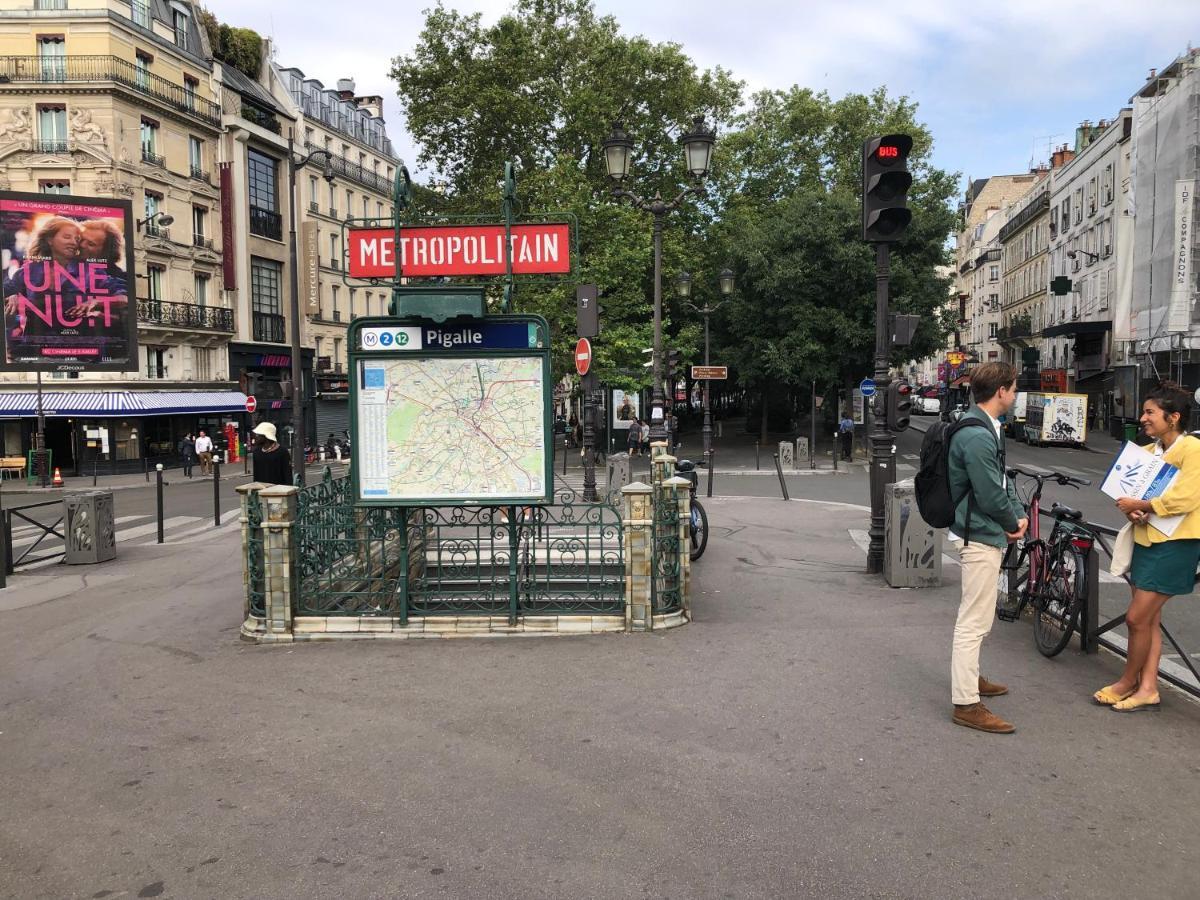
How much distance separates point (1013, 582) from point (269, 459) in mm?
7090

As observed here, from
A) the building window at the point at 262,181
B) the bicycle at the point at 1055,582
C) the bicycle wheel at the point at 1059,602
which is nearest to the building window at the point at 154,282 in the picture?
the building window at the point at 262,181

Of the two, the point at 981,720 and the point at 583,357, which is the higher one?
the point at 583,357

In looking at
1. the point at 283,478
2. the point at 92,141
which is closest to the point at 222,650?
the point at 283,478

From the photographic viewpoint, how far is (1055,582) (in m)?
6.44

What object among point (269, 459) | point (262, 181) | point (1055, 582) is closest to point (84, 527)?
point (269, 459)

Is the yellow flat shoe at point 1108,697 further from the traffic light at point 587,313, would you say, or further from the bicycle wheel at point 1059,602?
the traffic light at point 587,313

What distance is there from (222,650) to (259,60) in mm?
44868

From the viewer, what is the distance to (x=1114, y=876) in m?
3.45

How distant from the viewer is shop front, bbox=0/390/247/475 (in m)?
31.1

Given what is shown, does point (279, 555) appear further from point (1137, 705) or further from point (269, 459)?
point (1137, 705)

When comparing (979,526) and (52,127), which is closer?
(979,526)

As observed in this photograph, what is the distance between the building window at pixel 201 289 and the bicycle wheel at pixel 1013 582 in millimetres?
35876

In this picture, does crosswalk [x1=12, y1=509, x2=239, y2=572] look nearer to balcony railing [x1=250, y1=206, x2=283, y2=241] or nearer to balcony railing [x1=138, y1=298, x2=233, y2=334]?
balcony railing [x1=138, y1=298, x2=233, y2=334]

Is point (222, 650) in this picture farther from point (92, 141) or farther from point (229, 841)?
point (92, 141)
